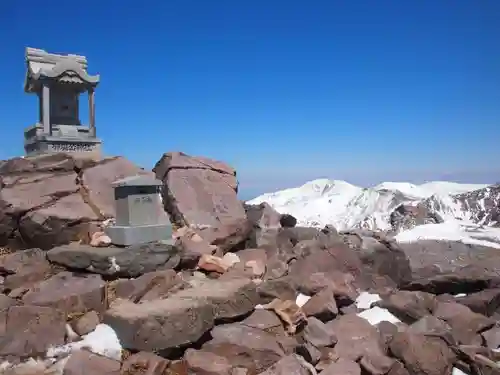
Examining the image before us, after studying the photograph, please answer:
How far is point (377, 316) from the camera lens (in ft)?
27.8

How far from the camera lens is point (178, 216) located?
11008 millimetres

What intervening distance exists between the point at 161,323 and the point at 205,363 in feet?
2.99

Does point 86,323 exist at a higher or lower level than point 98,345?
higher

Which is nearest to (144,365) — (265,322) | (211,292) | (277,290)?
(211,292)

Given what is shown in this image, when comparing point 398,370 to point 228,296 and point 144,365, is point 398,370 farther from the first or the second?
point 144,365

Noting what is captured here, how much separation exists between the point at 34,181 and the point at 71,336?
5.48 m

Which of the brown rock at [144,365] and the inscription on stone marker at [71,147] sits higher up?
the inscription on stone marker at [71,147]

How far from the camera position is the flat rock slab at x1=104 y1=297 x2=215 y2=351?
6.27 metres

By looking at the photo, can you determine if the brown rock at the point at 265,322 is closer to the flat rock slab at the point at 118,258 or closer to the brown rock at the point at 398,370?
the brown rock at the point at 398,370

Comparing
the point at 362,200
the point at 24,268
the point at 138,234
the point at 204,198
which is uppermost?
the point at 204,198

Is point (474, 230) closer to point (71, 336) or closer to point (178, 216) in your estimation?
point (178, 216)

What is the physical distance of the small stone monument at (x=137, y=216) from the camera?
9070 millimetres

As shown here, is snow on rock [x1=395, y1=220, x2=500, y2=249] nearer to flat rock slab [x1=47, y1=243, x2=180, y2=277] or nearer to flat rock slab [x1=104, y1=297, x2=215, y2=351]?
flat rock slab [x1=47, y1=243, x2=180, y2=277]

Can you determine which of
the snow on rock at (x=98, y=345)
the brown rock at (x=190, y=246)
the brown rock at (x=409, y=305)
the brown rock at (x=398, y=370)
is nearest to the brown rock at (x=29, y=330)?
the snow on rock at (x=98, y=345)
